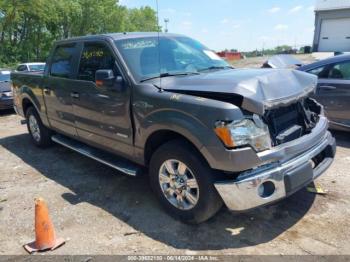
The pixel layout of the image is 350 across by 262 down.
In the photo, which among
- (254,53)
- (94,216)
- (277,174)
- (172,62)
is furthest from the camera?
(254,53)

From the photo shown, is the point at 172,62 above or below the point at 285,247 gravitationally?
above

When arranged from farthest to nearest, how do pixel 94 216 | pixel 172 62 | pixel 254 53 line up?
pixel 254 53, pixel 172 62, pixel 94 216

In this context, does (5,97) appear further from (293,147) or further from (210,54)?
(293,147)

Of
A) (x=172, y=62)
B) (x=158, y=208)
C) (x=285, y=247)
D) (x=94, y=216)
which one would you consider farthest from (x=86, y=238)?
(x=172, y=62)

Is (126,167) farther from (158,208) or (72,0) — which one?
(72,0)

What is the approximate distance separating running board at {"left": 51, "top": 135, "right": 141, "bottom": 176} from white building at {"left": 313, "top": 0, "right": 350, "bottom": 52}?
29317 mm

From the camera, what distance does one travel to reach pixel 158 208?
395 centimetres

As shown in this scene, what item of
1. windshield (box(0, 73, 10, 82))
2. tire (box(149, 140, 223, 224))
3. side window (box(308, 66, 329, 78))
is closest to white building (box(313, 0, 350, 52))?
side window (box(308, 66, 329, 78))

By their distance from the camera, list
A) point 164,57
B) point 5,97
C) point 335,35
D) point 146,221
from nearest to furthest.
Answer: point 146,221 < point 164,57 < point 5,97 < point 335,35

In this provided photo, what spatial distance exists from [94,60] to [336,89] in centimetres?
407

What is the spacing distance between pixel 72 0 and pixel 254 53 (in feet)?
76.1

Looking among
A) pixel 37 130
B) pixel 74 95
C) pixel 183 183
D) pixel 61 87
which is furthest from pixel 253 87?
pixel 37 130

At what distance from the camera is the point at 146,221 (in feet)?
12.1

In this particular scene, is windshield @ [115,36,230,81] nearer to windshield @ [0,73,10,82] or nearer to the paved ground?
the paved ground
